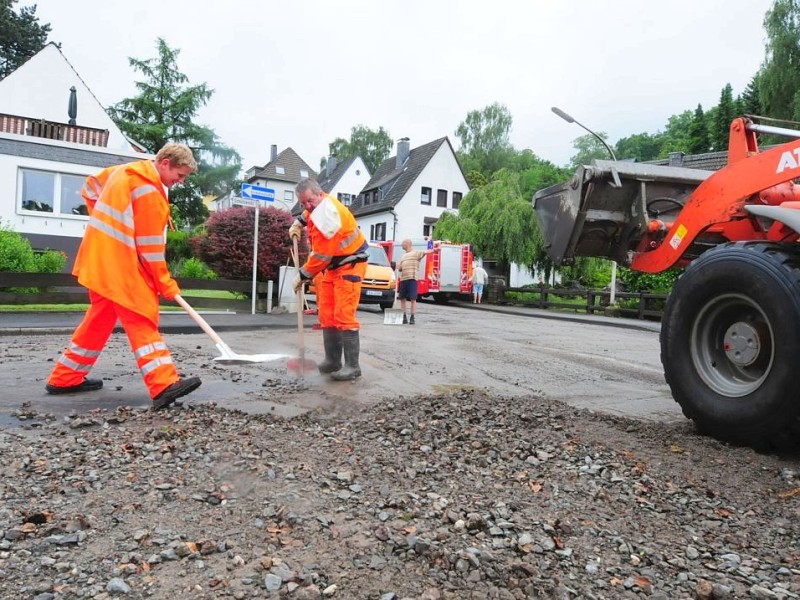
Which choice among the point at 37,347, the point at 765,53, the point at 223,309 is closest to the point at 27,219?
the point at 223,309

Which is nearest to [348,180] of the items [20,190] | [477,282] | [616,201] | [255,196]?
[477,282]

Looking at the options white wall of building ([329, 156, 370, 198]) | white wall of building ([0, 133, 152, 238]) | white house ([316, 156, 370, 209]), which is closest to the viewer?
white wall of building ([0, 133, 152, 238])

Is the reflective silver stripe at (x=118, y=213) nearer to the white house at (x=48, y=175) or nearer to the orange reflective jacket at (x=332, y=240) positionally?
the orange reflective jacket at (x=332, y=240)

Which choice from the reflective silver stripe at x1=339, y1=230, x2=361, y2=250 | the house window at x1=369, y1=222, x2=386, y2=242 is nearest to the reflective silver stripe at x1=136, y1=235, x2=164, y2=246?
the reflective silver stripe at x1=339, y1=230, x2=361, y2=250

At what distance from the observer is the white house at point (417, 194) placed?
44.0 meters

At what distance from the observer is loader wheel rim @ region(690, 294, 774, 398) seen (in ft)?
11.8

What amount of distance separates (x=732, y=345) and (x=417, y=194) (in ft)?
136

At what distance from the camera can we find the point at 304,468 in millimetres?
3000

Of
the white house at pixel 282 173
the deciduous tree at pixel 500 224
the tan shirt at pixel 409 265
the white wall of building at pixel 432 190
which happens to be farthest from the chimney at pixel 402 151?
the tan shirt at pixel 409 265

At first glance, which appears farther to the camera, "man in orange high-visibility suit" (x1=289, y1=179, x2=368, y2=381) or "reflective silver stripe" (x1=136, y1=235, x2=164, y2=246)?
"man in orange high-visibility suit" (x1=289, y1=179, x2=368, y2=381)

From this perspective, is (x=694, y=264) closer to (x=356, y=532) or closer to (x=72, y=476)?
(x=356, y=532)

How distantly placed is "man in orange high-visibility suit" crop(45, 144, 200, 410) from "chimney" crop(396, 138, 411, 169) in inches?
1763

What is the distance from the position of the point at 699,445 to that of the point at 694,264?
1.15m

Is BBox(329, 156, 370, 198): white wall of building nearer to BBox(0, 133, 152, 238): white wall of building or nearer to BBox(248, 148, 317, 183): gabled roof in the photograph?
BBox(248, 148, 317, 183): gabled roof
